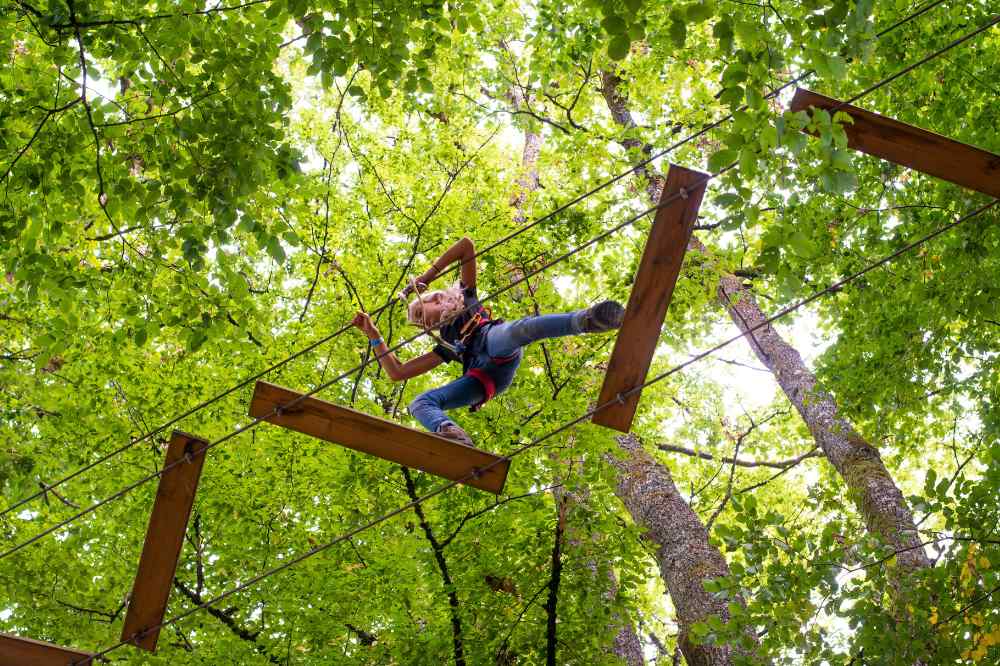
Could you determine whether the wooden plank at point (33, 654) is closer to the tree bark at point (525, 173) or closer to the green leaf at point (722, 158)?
the green leaf at point (722, 158)

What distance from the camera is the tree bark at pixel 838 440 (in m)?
7.19

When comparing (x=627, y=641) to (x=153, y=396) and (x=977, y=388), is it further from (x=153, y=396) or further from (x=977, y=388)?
(x=153, y=396)

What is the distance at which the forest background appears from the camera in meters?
5.39

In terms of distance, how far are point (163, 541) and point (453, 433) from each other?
4.80 feet

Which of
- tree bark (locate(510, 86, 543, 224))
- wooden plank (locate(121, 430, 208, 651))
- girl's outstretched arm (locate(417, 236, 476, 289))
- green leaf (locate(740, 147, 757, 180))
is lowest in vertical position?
wooden plank (locate(121, 430, 208, 651))

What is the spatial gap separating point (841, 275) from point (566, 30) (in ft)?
14.0

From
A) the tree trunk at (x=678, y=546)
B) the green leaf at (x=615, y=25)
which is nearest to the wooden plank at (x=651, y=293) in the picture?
the green leaf at (x=615, y=25)

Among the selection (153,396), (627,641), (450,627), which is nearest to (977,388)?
(627,641)

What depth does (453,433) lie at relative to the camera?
432 centimetres

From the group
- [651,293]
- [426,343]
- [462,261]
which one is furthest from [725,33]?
[426,343]

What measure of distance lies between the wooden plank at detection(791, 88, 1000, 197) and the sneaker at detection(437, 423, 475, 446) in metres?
2.09

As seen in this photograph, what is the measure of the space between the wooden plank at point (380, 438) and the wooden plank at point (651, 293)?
23.8 inches

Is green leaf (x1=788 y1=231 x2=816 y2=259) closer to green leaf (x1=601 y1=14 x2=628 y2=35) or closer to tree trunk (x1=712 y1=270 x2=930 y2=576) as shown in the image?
green leaf (x1=601 y1=14 x2=628 y2=35)

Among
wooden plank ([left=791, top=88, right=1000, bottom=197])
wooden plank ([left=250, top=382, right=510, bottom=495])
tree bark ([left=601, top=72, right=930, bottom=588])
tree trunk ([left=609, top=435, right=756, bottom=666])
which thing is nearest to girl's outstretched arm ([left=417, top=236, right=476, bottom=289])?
wooden plank ([left=250, top=382, right=510, bottom=495])
